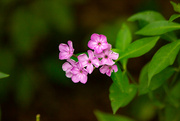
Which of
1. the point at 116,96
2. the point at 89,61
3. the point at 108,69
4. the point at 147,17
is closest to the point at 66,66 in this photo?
the point at 89,61

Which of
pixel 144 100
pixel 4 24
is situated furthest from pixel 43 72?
pixel 144 100

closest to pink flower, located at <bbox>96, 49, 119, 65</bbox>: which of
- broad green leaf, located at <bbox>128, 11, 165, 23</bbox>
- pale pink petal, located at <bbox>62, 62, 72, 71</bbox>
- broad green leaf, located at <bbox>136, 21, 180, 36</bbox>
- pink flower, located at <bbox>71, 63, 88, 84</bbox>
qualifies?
pink flower, located at <bbox>71, 63, 88, 84</bbox>

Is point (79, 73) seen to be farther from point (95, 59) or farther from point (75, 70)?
point (95, 59)

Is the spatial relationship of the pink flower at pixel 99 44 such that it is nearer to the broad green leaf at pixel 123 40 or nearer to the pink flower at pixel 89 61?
the pink flower at pixel 89 61

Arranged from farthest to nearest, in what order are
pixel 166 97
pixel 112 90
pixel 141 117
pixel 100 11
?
pixel 100 11
pixel 141 117
pixel 166 97
pixel 112 90

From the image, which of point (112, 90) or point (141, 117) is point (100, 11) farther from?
point (112, 90)

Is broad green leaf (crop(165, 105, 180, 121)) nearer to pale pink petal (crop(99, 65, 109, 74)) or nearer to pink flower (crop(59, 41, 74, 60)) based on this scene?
→ pale pink petal (crop(99, 65, 109, 74))
